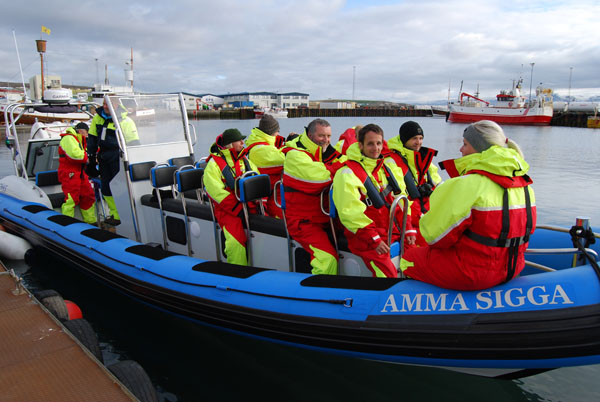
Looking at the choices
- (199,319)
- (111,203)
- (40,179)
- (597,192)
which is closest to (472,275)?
(199,319)

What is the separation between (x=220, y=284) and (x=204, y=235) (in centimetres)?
112

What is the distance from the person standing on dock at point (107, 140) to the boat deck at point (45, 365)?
7.63 feet

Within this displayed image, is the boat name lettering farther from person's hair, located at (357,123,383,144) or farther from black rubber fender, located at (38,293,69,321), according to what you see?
black rubber fender, located at (38,293,69,321)

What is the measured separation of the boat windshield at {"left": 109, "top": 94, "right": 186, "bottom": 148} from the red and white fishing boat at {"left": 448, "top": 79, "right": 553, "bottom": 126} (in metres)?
42.6

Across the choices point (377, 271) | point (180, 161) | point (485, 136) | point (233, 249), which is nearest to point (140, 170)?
point (180, 161)

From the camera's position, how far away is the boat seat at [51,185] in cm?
615

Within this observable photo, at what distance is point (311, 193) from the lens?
3.18 metres

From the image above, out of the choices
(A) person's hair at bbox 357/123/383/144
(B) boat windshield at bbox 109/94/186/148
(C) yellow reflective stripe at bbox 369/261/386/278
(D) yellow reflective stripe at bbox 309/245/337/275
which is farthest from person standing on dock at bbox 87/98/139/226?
(C) yellow reflective stripe at bbox 369/261/386/278

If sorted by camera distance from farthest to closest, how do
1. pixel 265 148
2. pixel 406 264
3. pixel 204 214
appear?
1. pixel 204 214
2. pixel 265 148
3. pixel 406 264

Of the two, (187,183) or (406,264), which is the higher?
(187,183)

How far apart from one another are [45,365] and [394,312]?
1915 millimetres

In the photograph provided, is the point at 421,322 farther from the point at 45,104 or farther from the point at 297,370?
the point at 45,104

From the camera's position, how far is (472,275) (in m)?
2.21

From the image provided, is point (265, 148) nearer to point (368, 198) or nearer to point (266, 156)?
point (266, 156)
